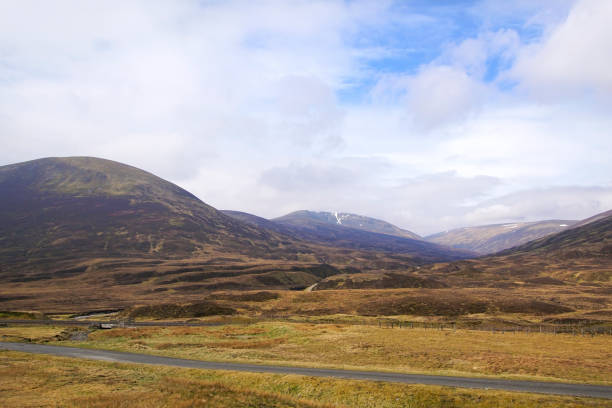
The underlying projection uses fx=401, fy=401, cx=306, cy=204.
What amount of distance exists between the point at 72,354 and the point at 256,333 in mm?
25613

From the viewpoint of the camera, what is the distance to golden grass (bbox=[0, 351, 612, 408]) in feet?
78.4

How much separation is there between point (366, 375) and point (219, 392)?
41.9 ft

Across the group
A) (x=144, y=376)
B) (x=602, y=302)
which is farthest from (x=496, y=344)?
(x=602, y=302)

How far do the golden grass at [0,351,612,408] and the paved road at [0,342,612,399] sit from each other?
2849mm

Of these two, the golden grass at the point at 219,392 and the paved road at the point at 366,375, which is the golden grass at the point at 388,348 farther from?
the golden grass at the point at 219,392

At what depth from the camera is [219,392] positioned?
26500mm

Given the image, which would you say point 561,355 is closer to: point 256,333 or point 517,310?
point 256,333

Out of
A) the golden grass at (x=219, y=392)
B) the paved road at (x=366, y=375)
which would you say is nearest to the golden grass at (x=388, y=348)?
the paved road at (x=366, y=375)

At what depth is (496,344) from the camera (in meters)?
47.6

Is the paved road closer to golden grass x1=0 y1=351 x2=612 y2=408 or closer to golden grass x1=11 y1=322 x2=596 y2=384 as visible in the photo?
golden grass x1=11 y1=322 x2=596 y2=384

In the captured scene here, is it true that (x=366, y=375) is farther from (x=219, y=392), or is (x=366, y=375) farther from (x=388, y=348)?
(x=388, y=348)

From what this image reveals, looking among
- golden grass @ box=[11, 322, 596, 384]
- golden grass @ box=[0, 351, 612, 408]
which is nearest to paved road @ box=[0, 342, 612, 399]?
golden grass @ box=[11, 322, 596, 384]

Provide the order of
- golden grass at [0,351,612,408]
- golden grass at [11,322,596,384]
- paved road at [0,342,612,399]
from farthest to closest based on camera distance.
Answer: golden grass at [11,322,596,384] → paved road at [0,342,612,399] → golden grass at [0,351,612,408]

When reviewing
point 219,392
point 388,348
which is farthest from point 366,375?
point 388,348
